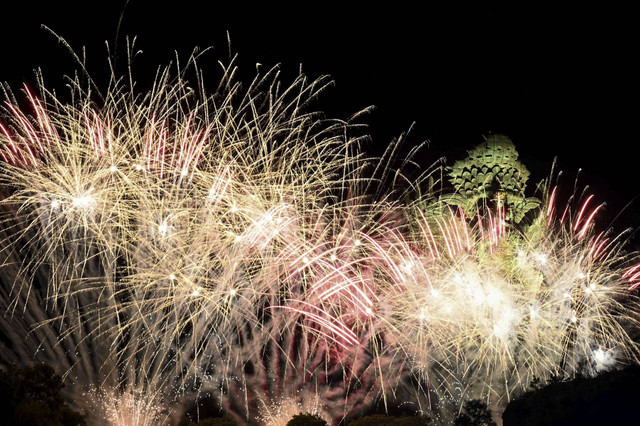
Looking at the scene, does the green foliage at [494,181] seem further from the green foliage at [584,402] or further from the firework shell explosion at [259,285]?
the green foliage at [584,402]

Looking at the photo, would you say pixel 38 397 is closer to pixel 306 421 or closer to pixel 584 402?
pixel 306 421

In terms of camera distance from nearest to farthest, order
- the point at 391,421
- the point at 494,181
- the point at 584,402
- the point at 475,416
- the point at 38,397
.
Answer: the point at 584,402
the point at 38,397
the point at 391,421
the point at 475,416
the point at 494,181

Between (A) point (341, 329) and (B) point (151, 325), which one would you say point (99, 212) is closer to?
(B) point (151, 325)

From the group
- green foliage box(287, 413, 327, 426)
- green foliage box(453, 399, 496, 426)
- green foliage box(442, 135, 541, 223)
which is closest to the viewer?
green foliage box(287, 413, 327, 426)

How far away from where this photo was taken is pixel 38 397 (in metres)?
12.3

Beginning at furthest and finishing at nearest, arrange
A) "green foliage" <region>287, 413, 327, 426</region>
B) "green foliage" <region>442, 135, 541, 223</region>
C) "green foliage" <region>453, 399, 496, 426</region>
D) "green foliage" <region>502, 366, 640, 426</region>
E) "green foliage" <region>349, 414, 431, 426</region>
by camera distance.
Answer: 1. "green foliage" <region>442, 135, 541, 223</region>
2. "green foliage" <region>453, 399, 496, 426</region>
3. "green foliage" <region>287, 413, 327, 426</region>
4. "green foliage" <region>349, 414, 431, 426</region>
5. "green foliage" <region>502, 366, 640, 426</region>

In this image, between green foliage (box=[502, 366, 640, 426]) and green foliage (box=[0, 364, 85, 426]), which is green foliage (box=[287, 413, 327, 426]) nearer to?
green foliage (box=[502, 366, 640, 426])

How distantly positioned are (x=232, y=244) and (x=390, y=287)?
426 cm

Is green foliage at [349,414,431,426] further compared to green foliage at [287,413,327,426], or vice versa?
green foliage at [287,413,327,426]

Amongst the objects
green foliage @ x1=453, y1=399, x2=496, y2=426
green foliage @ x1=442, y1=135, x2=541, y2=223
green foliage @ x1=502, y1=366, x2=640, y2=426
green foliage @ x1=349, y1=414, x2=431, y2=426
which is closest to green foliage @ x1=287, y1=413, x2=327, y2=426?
green foliage @ x1=349, y1=414, x2=431, y2=426

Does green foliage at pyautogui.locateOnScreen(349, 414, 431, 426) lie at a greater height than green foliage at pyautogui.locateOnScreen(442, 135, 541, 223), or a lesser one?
lesser

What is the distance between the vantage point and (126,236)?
14.9 meters

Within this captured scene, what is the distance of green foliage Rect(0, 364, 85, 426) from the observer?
1151 cm

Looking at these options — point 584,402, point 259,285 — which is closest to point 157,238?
point 259,285
